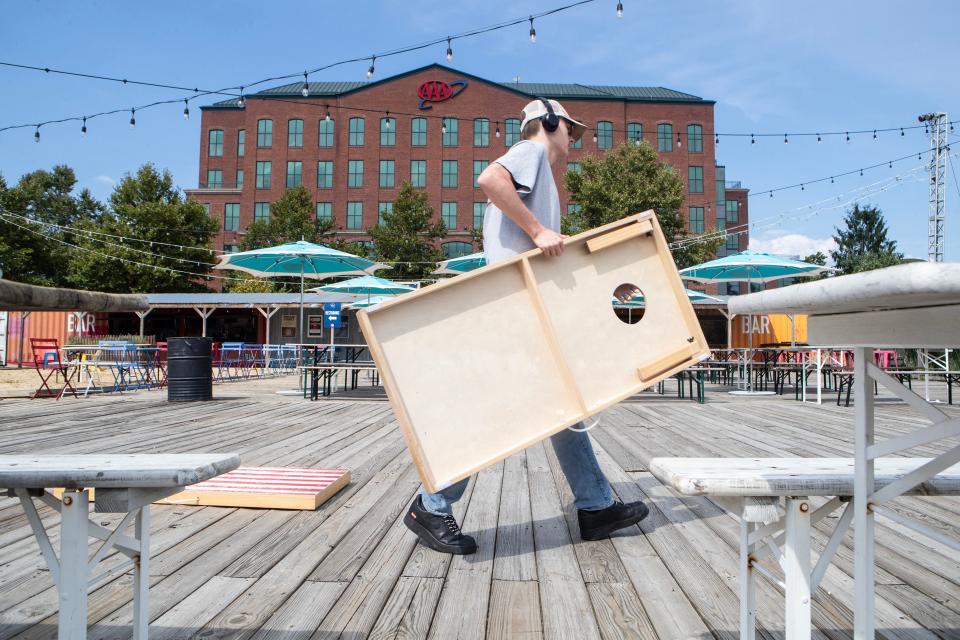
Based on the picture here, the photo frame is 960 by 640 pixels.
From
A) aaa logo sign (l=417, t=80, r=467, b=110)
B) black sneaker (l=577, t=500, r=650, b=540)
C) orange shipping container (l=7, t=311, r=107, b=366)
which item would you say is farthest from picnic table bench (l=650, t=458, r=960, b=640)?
aaa logo sign (l=417, t=80, r=467, b=110)

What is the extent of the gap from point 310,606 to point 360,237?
44.1 metres

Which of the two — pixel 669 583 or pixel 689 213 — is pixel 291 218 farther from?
pixel 669 583

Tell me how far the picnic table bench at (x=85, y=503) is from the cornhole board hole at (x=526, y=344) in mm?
620

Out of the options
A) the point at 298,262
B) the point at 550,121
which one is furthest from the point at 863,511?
the point at 298,262

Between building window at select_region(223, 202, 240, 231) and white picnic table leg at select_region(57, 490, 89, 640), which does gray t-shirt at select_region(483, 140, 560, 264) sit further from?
building window at select_region(223, 202, 240, 231)

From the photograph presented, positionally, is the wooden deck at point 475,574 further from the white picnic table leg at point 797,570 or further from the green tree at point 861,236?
the green tree at point 861,236

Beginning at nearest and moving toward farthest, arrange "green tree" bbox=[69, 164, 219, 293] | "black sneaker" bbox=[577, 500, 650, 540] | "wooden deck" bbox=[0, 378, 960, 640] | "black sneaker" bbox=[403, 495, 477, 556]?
"wooden deck" bbox=[0, 378, 960, 640], "black sneaker" bbox=[403, 495, 477, 556], "black sneaker" bbox=[577, 500, 650, 540], "green tree" bbox=[69, 164, 219, 293]

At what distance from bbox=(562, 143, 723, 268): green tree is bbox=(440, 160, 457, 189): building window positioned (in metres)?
15.1

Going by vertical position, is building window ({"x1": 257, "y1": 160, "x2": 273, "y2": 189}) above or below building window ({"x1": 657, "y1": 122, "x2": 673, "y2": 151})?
below

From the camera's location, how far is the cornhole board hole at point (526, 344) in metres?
1.83

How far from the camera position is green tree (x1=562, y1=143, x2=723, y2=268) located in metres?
30.1

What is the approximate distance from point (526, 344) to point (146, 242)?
3888 cm

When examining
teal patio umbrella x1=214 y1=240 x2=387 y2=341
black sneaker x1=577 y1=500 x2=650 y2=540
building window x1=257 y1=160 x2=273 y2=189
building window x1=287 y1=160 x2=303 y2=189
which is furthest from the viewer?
building window x1=257 y1=160 x2=273 y2=189

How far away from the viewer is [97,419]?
24.7 feet
